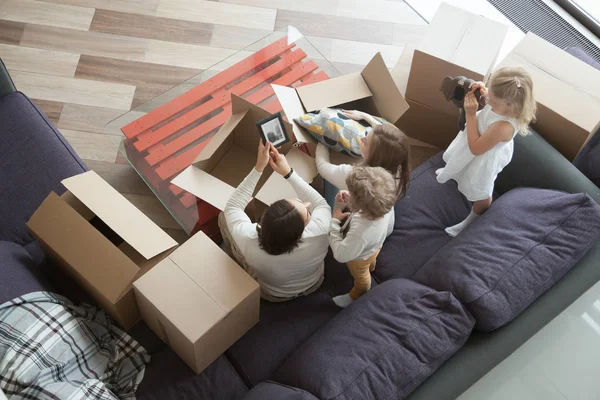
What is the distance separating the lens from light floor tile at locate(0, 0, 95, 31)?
316 cm

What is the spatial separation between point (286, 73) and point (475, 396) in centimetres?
159

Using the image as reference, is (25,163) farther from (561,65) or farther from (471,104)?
(561,65)

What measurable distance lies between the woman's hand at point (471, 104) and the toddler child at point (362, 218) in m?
0.44

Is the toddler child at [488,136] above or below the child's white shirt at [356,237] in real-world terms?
above

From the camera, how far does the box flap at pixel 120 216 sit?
1.94m

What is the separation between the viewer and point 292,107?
7.83 ft

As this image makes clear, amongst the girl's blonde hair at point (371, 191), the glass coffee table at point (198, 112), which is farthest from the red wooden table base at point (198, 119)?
the girl's blonde hair at point (371, 191)

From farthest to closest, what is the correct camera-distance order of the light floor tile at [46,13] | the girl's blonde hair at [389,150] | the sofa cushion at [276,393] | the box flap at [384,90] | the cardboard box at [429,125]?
the light floor tile at [46,13], the cardboard box at [429,125], the box flap at [384,90], the girl's blonde hair at [389,150], the sofa cushion at [276,393]

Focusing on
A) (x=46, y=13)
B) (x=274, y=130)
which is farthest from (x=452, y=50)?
(x=46, y=13)

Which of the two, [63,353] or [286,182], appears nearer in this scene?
[63,353]

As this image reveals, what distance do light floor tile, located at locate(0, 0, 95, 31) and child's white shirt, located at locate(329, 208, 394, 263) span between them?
2.05 m

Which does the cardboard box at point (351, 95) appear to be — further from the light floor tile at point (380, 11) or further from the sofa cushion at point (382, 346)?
the light floor tile at point (380, 11)

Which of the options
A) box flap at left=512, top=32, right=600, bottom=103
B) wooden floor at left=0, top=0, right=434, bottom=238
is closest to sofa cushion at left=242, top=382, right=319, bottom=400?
wooden floor at left=0, top=0, right=434, bottom=238

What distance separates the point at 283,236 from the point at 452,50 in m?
1.22
